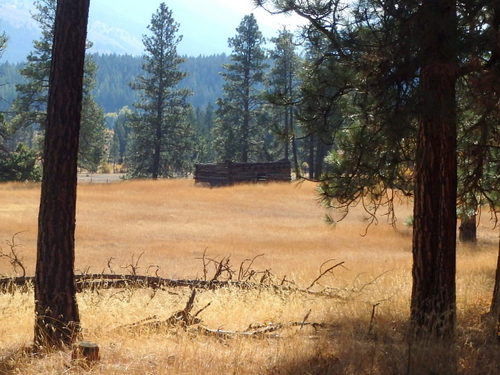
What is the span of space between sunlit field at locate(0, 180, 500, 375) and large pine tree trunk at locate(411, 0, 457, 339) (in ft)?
1.18

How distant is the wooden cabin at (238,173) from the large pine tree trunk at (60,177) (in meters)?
30.3

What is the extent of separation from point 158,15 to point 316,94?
41.7 meters

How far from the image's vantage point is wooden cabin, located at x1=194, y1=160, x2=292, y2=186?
36.7 metres

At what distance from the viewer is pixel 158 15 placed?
47.4 m

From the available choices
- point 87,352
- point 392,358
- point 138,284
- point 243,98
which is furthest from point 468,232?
point 243,98

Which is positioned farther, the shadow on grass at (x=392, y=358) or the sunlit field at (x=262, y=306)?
the sunlit field at (x=262, y=306)

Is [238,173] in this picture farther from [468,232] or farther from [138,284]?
[138,284]

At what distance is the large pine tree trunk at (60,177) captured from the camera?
6102mm

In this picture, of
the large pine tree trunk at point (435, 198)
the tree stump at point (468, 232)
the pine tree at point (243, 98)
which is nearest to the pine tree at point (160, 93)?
the pine tree at point (243, 98)

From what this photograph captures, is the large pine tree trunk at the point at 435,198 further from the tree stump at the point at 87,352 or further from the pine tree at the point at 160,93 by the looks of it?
the pine tree at the point at 160,93

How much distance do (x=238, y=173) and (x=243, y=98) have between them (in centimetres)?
1312

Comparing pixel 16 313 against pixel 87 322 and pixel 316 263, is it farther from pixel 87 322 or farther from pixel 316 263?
pixel 316 263

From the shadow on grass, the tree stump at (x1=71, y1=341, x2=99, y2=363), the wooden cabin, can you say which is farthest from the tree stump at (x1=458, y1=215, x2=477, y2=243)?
the wooden cabin

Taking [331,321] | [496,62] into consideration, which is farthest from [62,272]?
[496,62]
